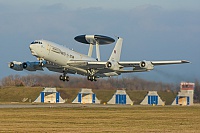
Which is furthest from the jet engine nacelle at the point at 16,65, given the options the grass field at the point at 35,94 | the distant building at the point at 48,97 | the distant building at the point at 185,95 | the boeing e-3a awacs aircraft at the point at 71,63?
the distant building at the point at 185,95

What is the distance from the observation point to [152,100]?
4722 inches

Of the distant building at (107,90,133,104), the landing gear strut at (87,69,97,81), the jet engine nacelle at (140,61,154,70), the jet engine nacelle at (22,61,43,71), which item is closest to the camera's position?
the jet engine nacelle at (140,61,154,70)

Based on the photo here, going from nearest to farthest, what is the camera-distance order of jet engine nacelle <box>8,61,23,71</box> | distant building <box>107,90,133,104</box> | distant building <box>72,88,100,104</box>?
1. jet engine nacelle <box>8,61,23,71</box>
2. distant building <box>107,90,133,104</box>
3. distant building <box>72,88,100,104</box>

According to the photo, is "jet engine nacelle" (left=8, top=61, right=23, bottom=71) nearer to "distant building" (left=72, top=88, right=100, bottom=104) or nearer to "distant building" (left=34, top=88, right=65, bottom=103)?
"distant building" (left=72, top=88, right=100, bottom=104)

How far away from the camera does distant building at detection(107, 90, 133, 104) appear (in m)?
119

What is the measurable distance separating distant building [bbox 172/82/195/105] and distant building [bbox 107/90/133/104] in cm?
1076

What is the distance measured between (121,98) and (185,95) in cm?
1518

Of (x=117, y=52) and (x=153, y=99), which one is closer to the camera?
(x=117, y=52)

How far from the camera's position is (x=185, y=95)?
12425 centimetres

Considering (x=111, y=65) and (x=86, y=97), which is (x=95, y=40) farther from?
(x=86, y=97)

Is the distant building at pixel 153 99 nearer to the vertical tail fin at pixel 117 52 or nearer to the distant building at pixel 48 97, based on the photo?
the distant building at pixel 48 97

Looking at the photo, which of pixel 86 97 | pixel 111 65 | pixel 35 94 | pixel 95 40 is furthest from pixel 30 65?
pixel 35 94

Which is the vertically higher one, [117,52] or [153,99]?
[117,52]

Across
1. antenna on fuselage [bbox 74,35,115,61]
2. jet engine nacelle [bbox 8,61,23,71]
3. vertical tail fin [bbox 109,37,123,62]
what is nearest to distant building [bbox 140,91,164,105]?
vertical tail fin [bbox 109,37,123,62]
